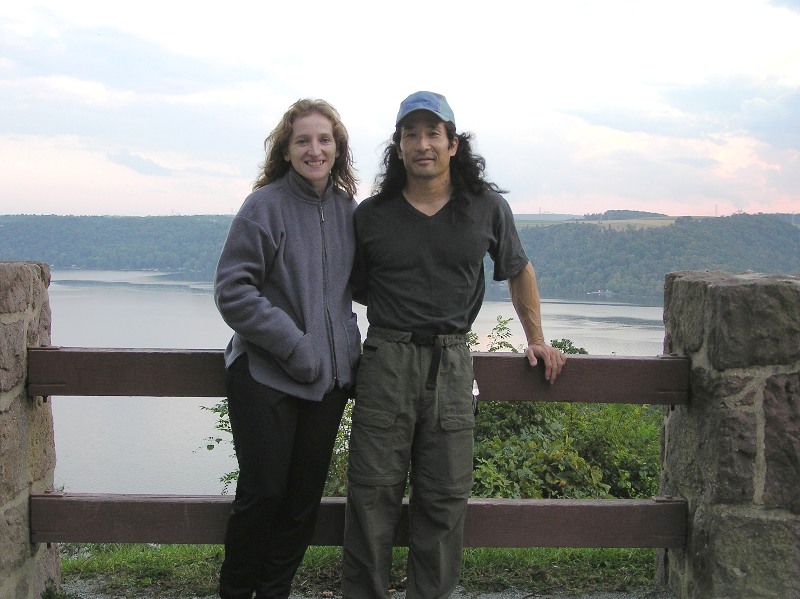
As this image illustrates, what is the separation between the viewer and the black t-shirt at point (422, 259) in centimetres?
275

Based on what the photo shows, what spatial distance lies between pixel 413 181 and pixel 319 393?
0.79 m

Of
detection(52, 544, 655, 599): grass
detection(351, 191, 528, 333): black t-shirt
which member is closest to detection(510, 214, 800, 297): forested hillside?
detection(52, 544, 655, 599): grass

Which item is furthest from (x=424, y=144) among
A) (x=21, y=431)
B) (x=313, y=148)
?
(x=21, y=431)

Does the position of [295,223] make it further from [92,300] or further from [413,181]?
[92,300]

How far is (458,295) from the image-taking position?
9.18 ft

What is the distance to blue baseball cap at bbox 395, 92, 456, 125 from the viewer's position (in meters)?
2.76

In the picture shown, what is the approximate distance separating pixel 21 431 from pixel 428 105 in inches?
70.5

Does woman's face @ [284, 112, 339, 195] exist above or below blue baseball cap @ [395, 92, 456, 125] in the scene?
below

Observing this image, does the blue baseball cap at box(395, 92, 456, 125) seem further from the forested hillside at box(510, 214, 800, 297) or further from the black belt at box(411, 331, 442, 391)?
the forested hillside at box(510, 214, 800, 297)

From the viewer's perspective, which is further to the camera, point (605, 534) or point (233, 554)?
point (605, 534)

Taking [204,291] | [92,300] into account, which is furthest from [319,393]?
[92,300]

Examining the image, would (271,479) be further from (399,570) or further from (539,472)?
(539,472)

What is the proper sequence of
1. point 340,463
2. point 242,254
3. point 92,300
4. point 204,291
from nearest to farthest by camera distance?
1. point 242,254
2. point 340,463
3. point 204,291
4. point 92,300

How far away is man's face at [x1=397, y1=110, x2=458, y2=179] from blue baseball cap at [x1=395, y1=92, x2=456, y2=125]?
0.8 inches
